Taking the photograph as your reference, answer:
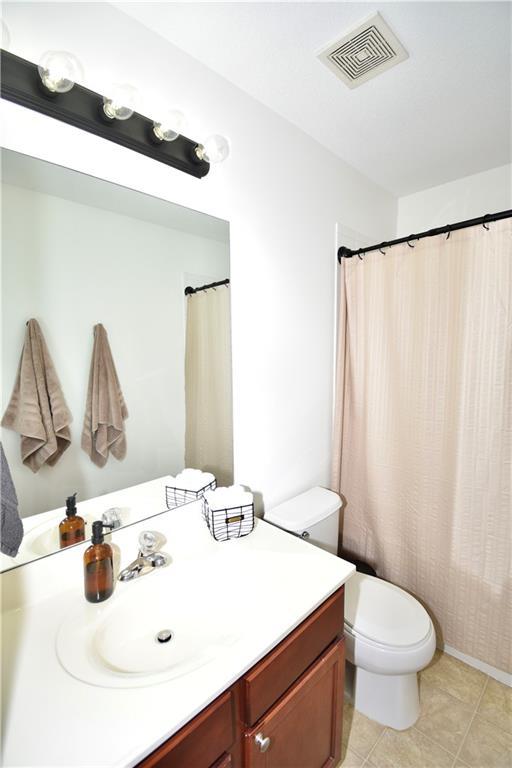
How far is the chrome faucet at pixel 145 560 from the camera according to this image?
1.00 metres

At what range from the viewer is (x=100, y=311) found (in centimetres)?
107

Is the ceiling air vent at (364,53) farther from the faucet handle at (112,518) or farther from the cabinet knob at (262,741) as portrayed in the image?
the cabinet knob at (262,741)

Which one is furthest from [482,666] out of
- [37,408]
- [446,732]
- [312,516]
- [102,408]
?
[37,408]

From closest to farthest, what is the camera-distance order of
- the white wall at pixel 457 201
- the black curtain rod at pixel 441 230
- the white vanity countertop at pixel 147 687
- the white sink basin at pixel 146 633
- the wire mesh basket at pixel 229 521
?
the white vanity countertop at pixel 147 687 < the white sink basin at pixel 146 633 < the wire mesh basket at pixel 229 521 < the black curtain rod at pixel 441 230 < the white wall at pixel 457 201

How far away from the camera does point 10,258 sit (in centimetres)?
89

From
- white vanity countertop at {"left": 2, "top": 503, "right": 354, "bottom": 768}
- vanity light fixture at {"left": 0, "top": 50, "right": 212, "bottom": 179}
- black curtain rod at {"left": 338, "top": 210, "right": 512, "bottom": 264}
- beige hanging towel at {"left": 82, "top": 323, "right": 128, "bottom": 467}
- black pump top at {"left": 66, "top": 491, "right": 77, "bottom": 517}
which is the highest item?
vanity light fixture at {"left": 0, "top": 50, "right": 212, "bottom": 179}

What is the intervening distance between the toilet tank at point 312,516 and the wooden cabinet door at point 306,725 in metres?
0.48

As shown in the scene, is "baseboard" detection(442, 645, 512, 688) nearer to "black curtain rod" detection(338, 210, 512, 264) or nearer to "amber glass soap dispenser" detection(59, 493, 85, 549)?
"amber glass soap dispenser" detection(59, 493, 85, 549)

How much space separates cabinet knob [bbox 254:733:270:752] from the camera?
0.81m

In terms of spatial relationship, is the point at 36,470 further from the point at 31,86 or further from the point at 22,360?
the point at 31,86

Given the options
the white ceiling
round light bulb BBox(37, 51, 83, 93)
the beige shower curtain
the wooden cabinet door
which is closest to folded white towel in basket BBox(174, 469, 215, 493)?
the wooden cabinet door

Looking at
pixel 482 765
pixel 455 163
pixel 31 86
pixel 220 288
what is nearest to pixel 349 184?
pixel 455 163

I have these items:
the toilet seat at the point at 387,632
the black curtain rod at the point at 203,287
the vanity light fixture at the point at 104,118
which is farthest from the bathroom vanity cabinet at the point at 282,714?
the vanity light fixture at the point at 104,118

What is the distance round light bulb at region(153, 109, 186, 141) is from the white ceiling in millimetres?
298
